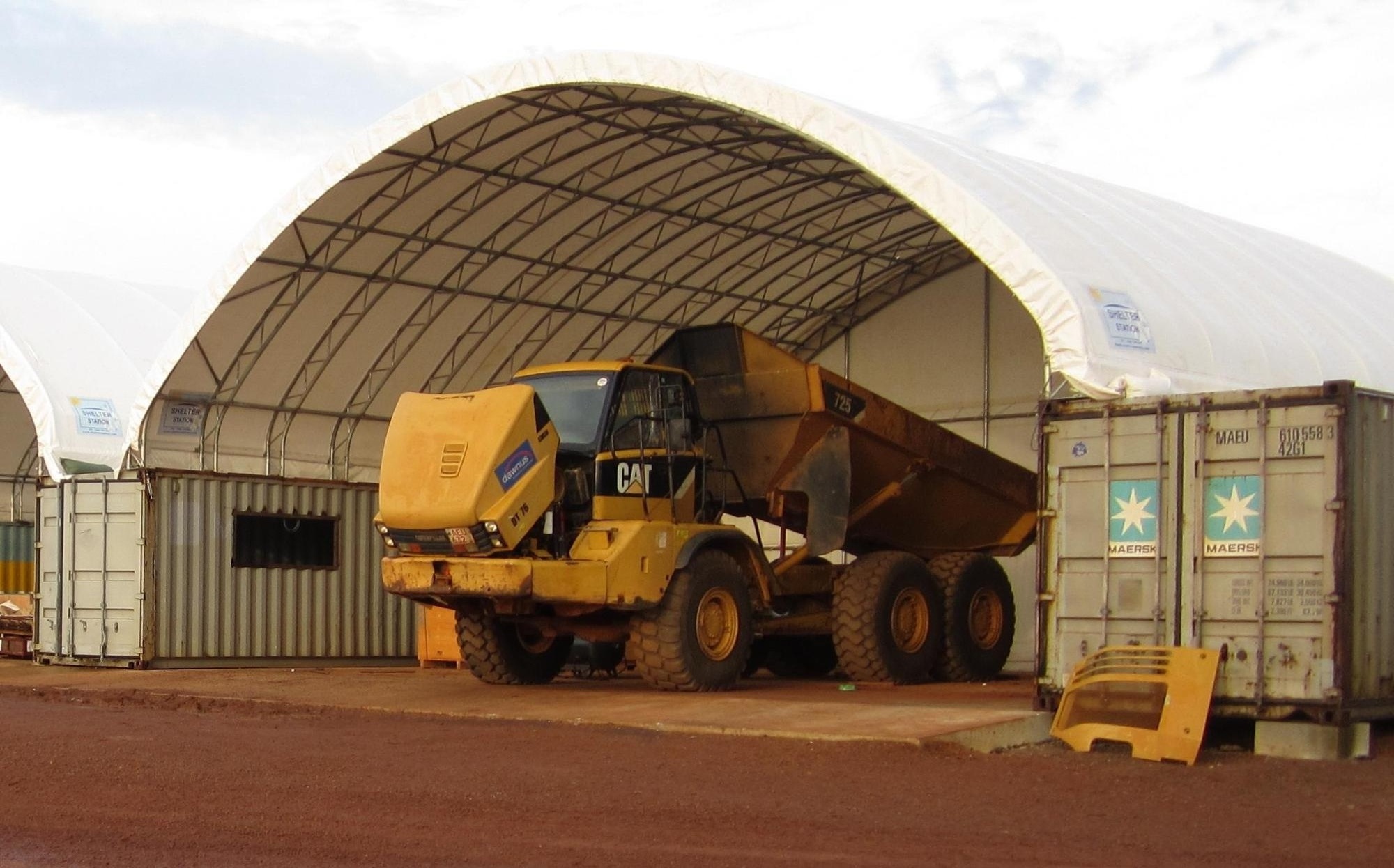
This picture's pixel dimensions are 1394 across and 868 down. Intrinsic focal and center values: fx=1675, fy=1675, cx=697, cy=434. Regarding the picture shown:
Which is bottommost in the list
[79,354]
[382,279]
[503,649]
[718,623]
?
[503,649]

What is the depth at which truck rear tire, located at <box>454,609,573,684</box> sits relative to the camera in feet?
53.6

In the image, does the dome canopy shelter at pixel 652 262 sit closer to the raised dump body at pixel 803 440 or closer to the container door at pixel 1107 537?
the container door at pixel 1107 537

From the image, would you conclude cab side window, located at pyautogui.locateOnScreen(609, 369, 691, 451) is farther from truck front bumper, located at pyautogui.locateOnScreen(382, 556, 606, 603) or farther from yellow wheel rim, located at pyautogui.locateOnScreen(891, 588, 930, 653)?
yellow wheel rim, located at pyautogui.locateOnScreen(891, 588, 930, 653)

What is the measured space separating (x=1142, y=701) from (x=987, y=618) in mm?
6918

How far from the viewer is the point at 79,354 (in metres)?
25.3

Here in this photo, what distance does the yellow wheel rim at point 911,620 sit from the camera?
17.3m

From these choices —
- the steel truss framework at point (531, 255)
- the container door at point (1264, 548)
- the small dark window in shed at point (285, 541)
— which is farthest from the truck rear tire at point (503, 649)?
the container door at point (1264, 548)

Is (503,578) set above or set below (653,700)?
above

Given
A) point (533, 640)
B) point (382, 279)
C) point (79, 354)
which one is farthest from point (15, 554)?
point (533, 640)

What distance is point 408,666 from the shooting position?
72.6 feet

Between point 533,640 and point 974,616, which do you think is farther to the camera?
point 974,616

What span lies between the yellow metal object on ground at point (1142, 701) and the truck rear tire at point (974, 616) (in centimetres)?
570

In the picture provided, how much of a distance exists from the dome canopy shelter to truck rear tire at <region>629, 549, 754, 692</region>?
12.5 feet

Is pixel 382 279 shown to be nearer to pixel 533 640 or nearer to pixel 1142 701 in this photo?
pixel 533 640
